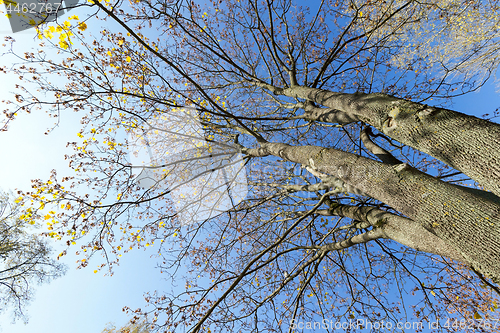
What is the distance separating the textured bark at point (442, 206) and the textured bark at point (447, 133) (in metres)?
0.16

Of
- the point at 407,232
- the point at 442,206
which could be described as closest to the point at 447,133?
the point at 442,206

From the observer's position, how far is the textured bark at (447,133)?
118 centimetres

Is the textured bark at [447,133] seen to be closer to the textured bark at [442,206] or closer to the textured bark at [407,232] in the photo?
the textured bark at [442,206]

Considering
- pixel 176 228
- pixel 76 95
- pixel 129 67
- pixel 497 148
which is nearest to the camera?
pixel 497 148

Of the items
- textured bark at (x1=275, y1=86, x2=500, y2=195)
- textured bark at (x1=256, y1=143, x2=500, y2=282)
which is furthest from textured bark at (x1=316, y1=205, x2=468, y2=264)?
textured bark at (x1=275, y1=86, x2=500, y2=195)

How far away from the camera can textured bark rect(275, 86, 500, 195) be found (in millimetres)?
1178

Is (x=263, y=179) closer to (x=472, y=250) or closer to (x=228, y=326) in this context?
(x=228, y=326)

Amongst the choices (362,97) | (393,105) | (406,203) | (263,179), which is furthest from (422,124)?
(263,179)

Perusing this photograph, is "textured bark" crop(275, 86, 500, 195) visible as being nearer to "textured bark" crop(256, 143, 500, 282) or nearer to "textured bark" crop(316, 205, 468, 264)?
"textured bark" crop(256, 143, 500, 282)

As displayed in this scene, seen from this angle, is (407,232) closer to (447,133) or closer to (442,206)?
(442,206)

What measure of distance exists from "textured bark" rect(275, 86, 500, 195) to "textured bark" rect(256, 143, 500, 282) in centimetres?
16

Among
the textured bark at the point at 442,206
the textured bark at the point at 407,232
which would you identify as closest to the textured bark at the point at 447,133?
the textured bark at the point at 442,206

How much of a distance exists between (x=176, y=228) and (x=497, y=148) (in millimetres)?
4237

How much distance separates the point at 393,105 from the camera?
1.75m
